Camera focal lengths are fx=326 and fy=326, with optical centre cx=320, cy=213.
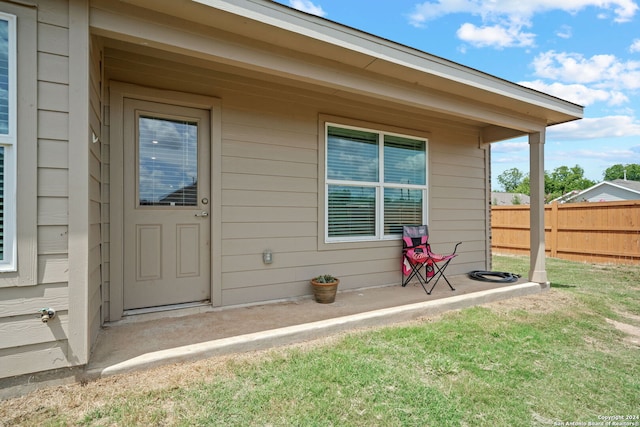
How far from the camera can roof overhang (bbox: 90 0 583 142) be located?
2.01 metres

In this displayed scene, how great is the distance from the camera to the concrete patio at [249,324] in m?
2.14

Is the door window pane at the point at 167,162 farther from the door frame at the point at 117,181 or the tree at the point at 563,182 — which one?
the tree at the point at 563,182

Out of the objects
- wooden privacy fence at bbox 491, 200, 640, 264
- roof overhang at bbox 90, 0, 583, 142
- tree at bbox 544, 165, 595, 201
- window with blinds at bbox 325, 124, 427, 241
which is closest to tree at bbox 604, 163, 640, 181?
tree at bbox 544, 165, 595, 201

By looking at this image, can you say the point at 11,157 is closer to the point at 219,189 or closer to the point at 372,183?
the point at 219,189

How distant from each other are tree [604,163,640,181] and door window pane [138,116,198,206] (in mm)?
57738

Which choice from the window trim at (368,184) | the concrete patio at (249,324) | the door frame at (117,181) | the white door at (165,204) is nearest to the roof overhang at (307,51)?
the window trim at (368,184)

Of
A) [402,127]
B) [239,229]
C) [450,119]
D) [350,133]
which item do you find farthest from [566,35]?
[239,229]

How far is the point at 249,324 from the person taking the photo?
2.71m

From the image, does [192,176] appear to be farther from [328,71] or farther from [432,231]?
[432,231]

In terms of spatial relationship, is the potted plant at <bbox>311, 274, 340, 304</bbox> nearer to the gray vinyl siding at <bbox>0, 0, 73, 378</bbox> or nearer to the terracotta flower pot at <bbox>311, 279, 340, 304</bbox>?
the terracotta flower pot at <bbox>311, 279, 340, 304</bbox>

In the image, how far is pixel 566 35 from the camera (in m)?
9.13

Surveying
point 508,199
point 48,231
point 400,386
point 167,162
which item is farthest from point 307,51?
point 508,199

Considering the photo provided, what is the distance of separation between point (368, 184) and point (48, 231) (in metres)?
3.16

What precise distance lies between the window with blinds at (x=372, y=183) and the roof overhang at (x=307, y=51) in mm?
781
